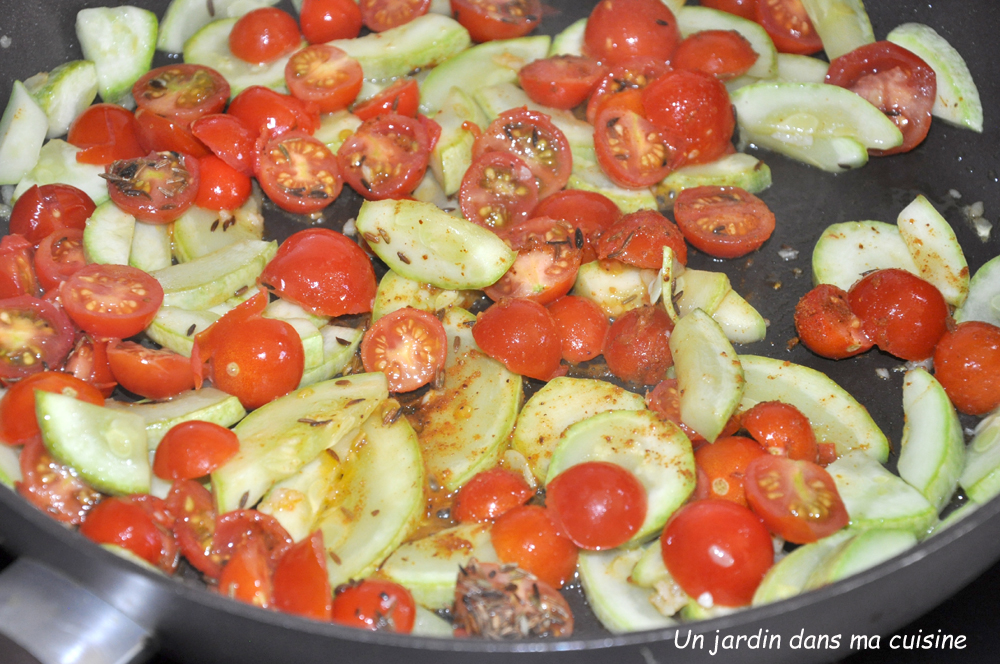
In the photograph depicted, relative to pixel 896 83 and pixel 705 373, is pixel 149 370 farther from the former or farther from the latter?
A: pixel 896 83

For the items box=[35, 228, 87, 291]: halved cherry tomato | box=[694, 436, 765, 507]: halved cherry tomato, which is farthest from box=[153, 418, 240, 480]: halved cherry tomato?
box=[694, 436, 765, 507]: halved cherry tomato

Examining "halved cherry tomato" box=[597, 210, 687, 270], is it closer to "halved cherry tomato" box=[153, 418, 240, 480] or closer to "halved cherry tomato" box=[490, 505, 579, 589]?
"halved cherry tomato" box=[490, 505, 579, 589]

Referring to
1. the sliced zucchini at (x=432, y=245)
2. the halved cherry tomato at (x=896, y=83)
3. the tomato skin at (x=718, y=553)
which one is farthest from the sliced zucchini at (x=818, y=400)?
the halved cherry tomato at (x=896, y=83)

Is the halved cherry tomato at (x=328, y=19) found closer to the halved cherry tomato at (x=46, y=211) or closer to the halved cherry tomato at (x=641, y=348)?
the halved cherry tomato at (x=46, y=211)

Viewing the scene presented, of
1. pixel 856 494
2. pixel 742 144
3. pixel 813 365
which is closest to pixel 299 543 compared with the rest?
pixel 856 494

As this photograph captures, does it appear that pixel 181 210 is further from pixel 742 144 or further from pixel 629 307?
pixel 742 144

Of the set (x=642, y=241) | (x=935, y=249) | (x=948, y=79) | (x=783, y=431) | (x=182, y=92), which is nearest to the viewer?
(x=783, y=431)

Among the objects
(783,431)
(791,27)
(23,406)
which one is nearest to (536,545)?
(783,431)
